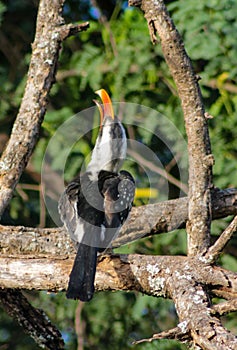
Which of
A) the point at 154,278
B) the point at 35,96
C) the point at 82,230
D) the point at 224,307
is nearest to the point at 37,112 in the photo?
the point at 35,96

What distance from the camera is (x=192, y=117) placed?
9.83 ft

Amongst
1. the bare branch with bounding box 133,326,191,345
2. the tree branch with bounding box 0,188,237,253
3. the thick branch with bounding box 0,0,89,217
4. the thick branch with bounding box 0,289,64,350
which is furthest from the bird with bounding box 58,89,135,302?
the bare branch with bounding box 133,326,191,345

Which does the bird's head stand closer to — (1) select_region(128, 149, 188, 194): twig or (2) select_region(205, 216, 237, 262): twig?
(1) select_region(128, 149, 188, 194): twig

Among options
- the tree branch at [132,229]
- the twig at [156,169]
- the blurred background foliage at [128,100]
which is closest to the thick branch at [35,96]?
the tree branch at [132,229]

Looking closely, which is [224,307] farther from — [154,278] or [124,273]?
[124,273]

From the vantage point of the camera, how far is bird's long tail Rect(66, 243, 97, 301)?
9.17 feet

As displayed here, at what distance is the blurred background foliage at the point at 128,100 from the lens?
14.4ft

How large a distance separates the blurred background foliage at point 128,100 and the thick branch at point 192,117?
4.22 ft

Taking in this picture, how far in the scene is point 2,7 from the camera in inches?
189

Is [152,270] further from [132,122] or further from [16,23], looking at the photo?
[16,23]

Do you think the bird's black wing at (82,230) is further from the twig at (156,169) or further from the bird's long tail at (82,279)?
the twig at (156,169)

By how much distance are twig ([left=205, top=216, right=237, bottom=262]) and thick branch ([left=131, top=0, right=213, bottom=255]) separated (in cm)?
23

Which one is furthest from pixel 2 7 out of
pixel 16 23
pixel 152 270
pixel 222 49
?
pixel 152 270

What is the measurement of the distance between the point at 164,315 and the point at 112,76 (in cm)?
152
